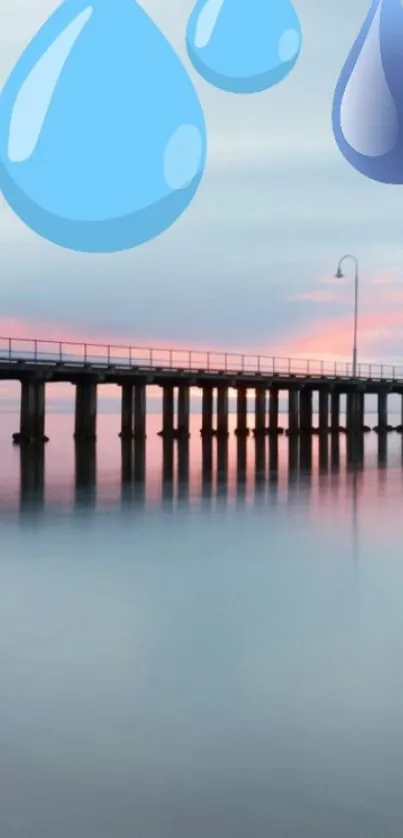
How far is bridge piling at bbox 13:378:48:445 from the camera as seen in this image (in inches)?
1590

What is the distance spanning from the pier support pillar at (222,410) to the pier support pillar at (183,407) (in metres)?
2.09

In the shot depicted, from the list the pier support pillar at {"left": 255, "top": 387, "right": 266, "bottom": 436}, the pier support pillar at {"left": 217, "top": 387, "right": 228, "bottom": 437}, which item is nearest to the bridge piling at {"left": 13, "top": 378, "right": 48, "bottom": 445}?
the pier support pillar at {"left": 217, "top": 387, "right": 228, "bottom": 437}

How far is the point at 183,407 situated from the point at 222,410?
3.06 metres

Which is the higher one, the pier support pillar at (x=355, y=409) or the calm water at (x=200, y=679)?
the pier support pillar at (x=355, y=409)

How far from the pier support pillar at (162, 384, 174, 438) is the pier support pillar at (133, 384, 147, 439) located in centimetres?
205

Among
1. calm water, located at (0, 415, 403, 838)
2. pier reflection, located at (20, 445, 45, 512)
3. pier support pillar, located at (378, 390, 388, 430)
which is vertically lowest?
calm water, located at (0, 415, 403, 838)

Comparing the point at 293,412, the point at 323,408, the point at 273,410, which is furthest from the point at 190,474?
the point at 323,408

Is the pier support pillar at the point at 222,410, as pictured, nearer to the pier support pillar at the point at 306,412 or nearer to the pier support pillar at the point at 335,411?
the pier support pillar at the point at 306,412

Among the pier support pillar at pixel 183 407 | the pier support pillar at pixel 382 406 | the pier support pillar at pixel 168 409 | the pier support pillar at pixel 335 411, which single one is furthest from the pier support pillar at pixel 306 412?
the pier support pillar at pixel 168 409

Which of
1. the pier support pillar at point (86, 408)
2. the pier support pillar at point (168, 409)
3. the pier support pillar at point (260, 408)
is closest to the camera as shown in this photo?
the pier support pillar at point (86, 408)

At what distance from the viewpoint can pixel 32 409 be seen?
41.3m

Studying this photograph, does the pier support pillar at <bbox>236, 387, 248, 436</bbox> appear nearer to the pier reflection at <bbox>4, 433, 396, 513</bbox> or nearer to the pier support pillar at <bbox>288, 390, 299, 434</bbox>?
the pier support pillar at <bbox>288, 390, 299, 434</bbox>

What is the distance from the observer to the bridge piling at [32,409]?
40.4m

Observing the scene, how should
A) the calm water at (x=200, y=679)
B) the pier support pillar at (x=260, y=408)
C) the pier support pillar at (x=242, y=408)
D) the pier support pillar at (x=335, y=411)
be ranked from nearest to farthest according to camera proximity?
1. the calm water at (x=200, y=679)
2. the pier support pillar at (x=260, y=408)
3. the pier support pillar at (x=242, y=408)
4. the pier support pillar at (x=335, y=411)
